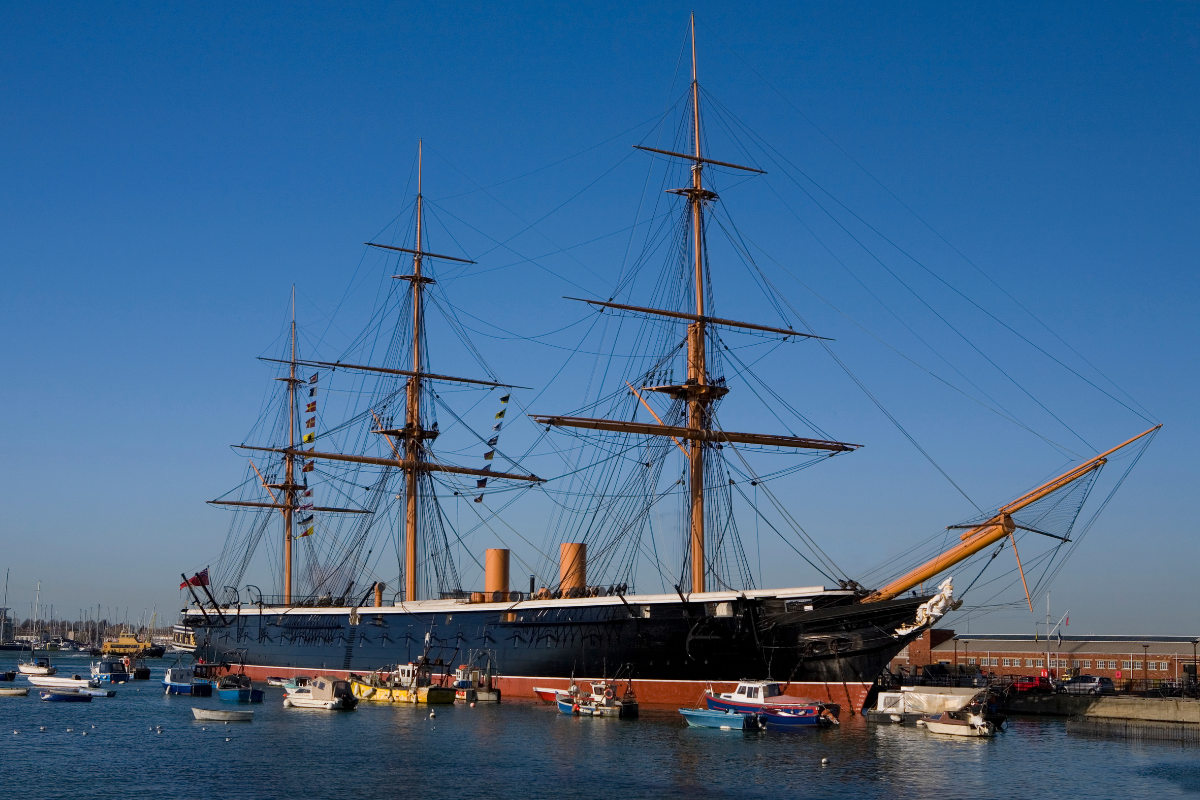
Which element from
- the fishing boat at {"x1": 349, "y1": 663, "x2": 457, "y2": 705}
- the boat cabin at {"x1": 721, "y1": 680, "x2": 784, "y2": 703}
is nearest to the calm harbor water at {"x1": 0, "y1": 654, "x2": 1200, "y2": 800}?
the boat cabin at {"x1": 721, "y1": 680, "x2": 784, "y2": 703}

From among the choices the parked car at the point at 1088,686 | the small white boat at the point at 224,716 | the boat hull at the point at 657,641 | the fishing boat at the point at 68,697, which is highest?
the boat hull at the point at 657,641

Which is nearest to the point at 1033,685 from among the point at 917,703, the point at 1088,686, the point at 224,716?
the point at 1088,686

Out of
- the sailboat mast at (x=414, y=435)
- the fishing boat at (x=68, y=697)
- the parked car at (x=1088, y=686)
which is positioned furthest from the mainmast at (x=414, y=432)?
the parked car at (x=1088, y=686)

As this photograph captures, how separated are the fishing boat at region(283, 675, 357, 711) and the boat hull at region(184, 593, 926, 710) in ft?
16.2

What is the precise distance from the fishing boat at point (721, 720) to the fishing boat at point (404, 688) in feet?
54.2

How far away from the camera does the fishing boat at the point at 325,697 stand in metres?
60.2

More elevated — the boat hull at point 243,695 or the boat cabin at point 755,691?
the boat cabin at point 755,691

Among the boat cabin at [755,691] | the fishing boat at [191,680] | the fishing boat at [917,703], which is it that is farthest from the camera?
the fishing boat at [191,680]

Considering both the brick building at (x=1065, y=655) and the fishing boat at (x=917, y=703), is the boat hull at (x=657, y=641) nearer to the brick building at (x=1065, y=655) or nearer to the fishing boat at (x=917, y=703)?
the fishing boat at (x=917, y=703)

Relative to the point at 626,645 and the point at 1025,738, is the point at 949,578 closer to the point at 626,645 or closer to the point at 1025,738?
the point at 1025,738

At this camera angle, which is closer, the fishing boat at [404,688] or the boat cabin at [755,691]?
the boat cabin at [755,691]

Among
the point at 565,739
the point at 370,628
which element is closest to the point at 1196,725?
the point at 565,739

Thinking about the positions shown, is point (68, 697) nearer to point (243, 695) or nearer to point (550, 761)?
point (243, 695)

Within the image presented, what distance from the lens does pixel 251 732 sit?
49750 millimetres
